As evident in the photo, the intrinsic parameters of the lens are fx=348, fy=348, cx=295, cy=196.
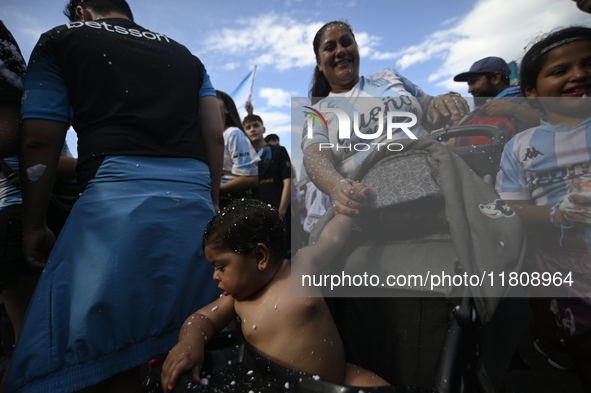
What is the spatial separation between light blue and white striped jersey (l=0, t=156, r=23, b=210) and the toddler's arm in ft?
3.43

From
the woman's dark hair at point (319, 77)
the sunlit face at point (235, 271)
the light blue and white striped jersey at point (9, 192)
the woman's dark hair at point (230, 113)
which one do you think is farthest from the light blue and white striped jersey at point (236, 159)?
the sunlit face at point (235, 271)

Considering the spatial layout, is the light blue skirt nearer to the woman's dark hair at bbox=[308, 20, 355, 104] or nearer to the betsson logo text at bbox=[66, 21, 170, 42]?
the betsson logo text at bbox=[66, 21, 170, 42]

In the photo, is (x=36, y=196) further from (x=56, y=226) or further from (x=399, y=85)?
(x=399, y=85)

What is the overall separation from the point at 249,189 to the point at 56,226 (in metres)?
1.41

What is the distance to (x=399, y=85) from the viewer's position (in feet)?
4.53

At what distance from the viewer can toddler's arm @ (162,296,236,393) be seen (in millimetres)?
1028

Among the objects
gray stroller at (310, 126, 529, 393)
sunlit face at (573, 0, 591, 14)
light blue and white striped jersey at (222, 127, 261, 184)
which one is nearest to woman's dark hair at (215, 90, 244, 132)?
light blue and white striped jersey at (222, 127, 261, 184)

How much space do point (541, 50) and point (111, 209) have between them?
5.34 feet

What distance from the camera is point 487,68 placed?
1.49 meters

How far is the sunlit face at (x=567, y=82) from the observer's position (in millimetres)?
1149

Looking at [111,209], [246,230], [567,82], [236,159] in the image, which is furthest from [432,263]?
[236,159]

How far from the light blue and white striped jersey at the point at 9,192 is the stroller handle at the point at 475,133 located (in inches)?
70.8

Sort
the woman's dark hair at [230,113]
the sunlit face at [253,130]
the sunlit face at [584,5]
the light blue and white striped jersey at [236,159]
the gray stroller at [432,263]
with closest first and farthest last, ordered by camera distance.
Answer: the gray stroller at [432,263]
the sunlit face at [584,5]
the light blue and white striped jersey at [236,159]
the woman's dark hair at [230,113]
the sunlit face at [253,130]

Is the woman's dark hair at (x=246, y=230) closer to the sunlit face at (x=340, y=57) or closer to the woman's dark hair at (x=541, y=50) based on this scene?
the sunlit face at (x=340, y=57)
